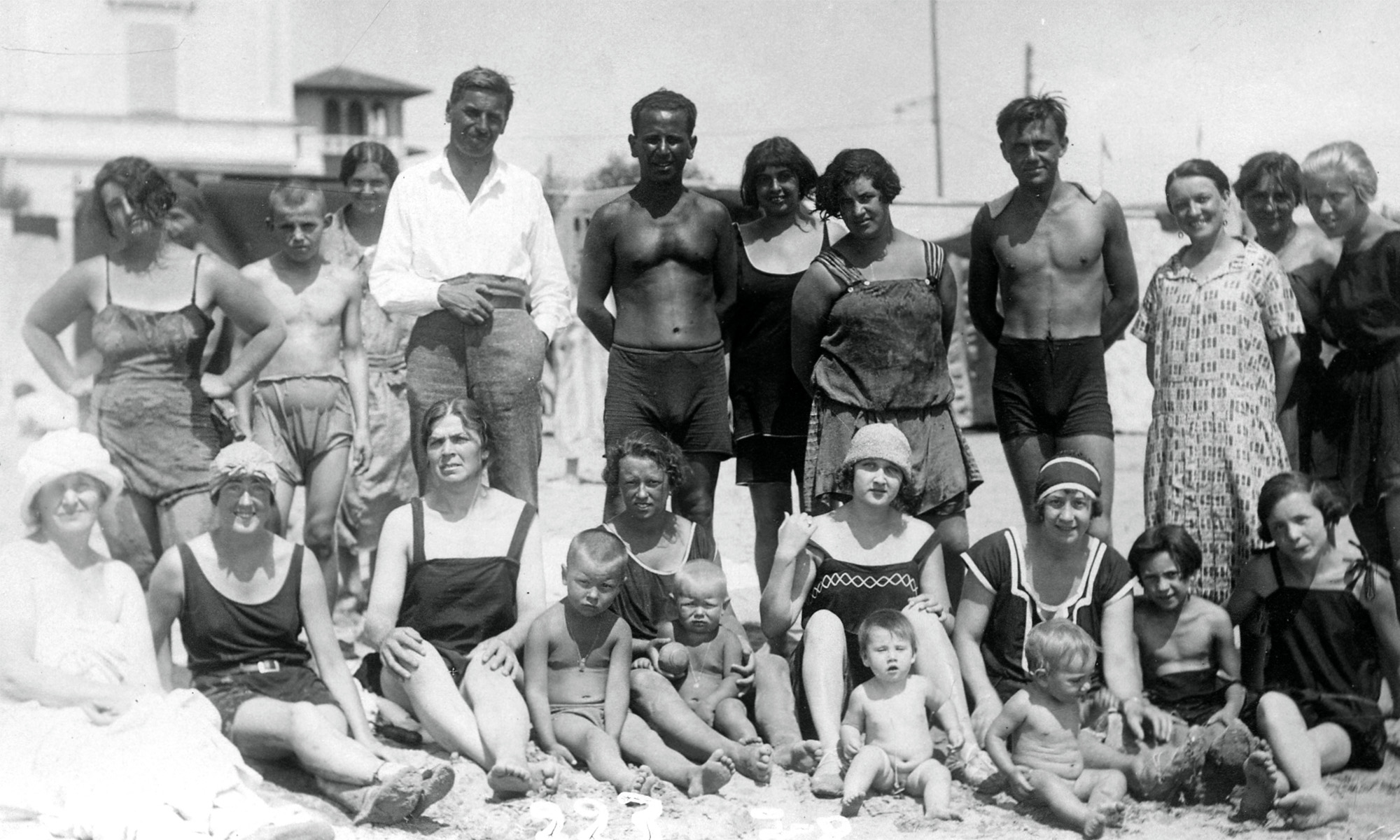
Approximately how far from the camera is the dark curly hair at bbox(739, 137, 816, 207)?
217 inches

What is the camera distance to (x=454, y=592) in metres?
4.70

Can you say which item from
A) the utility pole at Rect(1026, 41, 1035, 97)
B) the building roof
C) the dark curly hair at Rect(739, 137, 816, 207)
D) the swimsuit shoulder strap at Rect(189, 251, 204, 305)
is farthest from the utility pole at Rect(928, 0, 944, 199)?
the swimsuit shoulder strap at Rect(189, 251, 204, 305)

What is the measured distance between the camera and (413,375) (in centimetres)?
520

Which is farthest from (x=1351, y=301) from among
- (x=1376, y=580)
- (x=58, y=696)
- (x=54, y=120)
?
(x=54, y=120)

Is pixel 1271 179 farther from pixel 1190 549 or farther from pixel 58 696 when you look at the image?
pixel 58 696

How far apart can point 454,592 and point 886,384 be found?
5.42ft

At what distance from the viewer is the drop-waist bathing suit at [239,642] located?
4.37 metres

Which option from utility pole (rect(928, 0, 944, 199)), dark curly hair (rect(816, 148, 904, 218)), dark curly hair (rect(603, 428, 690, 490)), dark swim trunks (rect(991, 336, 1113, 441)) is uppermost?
utility pole (rect(928, 0, 944, 199))

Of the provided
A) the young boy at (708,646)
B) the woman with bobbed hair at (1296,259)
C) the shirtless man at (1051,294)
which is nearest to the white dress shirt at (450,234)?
the young boy at (708,646)

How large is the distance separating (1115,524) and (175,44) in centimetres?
575

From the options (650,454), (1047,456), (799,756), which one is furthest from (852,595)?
(1047,456)

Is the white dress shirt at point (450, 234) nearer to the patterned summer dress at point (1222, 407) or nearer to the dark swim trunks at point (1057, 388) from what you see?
the dark swim trunks at point (1057, 388)

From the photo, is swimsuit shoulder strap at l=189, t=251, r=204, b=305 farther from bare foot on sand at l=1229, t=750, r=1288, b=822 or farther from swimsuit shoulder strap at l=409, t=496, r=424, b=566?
bare foot on sand at l=1229, t=750, r=1288, b=822

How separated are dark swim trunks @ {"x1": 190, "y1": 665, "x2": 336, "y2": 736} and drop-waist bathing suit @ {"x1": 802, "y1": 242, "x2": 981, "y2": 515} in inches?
71.7
